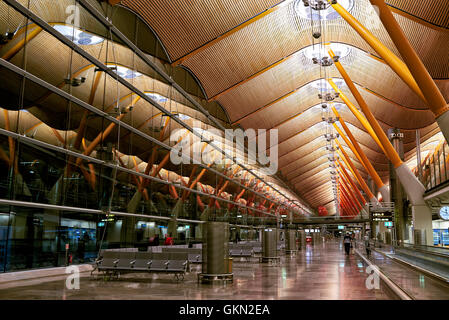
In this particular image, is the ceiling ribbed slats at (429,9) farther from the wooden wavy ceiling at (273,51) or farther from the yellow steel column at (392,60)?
the yellow steel column at (392,60)

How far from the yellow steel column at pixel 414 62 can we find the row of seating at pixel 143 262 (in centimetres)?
1063

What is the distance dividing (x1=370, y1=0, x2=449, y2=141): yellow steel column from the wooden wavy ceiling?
14.7ft

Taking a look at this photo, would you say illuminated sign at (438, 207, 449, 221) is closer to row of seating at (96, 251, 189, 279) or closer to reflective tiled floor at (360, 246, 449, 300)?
reflective tiled floor at (360, 246, 449, 300)

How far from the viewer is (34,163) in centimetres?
1308

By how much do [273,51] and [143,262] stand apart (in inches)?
620

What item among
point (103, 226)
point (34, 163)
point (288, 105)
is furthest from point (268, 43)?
point (34, 163)

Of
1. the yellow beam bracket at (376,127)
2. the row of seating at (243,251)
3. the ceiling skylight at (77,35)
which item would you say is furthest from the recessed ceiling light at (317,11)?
the row of seating at (243,251)

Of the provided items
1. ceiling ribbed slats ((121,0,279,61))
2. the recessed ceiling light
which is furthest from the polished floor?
the recessed ceiling light

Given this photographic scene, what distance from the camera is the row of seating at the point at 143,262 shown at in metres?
13.5

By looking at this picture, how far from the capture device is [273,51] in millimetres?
25203

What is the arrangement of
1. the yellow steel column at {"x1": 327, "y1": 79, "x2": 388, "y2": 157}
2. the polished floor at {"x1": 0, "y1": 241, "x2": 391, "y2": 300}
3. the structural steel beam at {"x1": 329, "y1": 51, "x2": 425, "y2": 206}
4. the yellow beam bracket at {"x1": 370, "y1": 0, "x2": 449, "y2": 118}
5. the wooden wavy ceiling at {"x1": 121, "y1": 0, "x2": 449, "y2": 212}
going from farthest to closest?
the yellow steel column at {"x1": 327, "y1": 79, "x2": 388, "y2": 157} < the structural steel beam at {"x1": 329, "y1": 51, "x2": 425, "y2": 206} < the wooden wavy ceiling at {"x1": 121, "y1": 0, "x2": 449, "y2": 212} < the yellow beam bracket at {"x1": 370, "y1": 0, "x2": 449, "y2": 118} < the polished floor at {"x1": 0, "y1": 241, "x2": 391, "y2": 300}

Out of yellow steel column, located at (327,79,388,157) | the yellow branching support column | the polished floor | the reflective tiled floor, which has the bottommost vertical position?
the polished floor

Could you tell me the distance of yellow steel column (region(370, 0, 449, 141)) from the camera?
15609mm
